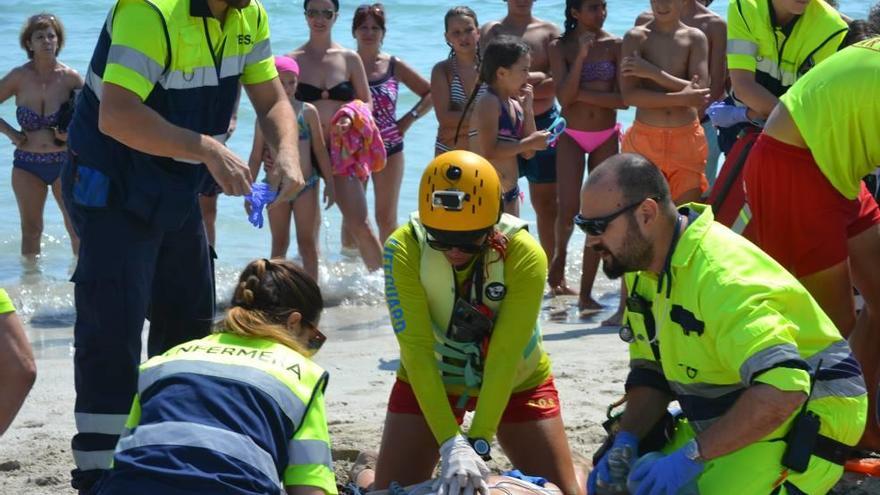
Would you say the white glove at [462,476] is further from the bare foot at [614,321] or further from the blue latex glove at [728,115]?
the bare foot at [614,321]

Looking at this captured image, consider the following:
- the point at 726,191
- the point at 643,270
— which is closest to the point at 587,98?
the point at 726,191

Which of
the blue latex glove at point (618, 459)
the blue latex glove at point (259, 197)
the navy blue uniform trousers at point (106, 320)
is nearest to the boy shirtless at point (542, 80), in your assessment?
the blue latex glove at point (259, 197)

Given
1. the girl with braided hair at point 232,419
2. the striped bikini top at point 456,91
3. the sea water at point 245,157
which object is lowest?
the sea water at point 245,157

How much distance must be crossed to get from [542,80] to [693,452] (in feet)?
16.6

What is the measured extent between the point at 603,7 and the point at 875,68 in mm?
4045

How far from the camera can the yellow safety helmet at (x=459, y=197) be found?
4.70m

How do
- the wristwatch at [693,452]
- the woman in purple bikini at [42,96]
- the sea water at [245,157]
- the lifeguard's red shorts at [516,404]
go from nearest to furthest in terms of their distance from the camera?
the wristwatch at [693,452]
the lifeguard's red shorts at [516,404]
the sea water at [245,157]
the woman in purple bikini at [42,96]

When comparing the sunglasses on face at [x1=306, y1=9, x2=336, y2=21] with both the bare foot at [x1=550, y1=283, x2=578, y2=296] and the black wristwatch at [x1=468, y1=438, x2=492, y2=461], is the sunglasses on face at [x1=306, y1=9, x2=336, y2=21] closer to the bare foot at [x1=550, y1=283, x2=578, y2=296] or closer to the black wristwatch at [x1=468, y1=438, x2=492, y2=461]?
the bare foot at [x1=550, y1=283, x2=578, y2=296]

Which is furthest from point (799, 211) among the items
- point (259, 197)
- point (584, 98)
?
point (584, 98)

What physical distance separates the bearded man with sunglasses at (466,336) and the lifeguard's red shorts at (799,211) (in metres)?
0.93

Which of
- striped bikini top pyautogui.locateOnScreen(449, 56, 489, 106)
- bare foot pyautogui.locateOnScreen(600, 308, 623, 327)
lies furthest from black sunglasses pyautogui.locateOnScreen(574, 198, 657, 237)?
striped bikini top pyautogui.locateOnScreen(449, 56, 489, 106)

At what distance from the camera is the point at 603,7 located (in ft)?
29.1

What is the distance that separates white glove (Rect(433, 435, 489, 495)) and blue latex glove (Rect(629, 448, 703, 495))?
0.52 metres

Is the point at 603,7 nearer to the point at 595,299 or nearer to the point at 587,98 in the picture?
the point at 587,98
